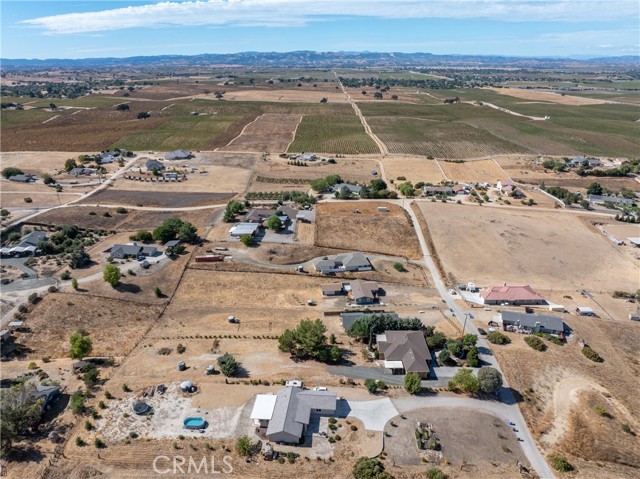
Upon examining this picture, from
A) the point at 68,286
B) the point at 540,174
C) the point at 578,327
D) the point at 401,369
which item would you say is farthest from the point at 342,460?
the point at 540,174

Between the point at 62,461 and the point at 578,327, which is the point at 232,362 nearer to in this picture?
the point at 62,461

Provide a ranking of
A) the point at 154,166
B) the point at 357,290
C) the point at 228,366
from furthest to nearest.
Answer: the point at 154,166 → the point at 357,290 → the point at 228,366

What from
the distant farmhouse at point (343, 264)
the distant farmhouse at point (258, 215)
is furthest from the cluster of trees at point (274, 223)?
the distant farmhouse at point (343, 264)

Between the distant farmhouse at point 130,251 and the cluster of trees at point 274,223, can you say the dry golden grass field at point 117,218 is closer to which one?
the distant farmhouse at point 130,251

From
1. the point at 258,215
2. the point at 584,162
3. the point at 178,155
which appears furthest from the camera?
the point at 178,155

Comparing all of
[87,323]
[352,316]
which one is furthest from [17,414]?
[352,316]

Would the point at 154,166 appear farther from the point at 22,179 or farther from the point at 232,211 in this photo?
the point at 232,211
